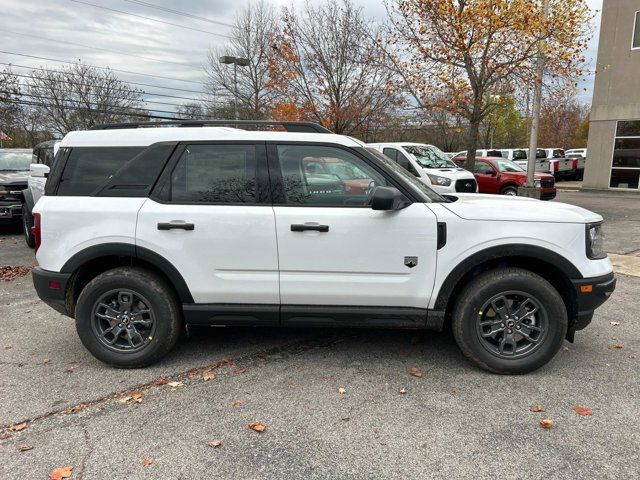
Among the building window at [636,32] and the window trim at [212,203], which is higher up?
→ the building window at [636,32]

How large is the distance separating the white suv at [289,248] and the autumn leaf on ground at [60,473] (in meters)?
1.22

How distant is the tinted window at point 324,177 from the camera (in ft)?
11.9

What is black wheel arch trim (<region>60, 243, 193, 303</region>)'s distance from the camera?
364 cm

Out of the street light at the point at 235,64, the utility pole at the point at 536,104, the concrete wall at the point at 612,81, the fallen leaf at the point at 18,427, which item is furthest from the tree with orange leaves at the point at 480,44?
the street light at the point at 235,64

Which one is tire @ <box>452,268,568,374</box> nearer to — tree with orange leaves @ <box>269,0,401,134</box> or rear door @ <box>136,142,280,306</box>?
rear door @ <box>136,142,280,306</box>

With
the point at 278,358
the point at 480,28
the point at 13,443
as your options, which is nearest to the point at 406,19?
the point at 480,28

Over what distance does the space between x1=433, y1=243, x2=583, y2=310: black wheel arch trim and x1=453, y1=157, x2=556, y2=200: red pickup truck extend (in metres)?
12.5

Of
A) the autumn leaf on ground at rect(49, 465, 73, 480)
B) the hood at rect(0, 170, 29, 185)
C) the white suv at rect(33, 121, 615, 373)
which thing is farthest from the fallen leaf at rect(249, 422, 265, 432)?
the hood at rect(0, 170, 29, 185)

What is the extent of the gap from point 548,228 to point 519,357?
102 cm

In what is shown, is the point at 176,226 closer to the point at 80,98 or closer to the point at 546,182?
the point at 546,182

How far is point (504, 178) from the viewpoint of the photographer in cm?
1559

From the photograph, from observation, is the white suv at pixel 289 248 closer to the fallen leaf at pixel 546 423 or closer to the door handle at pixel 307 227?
the door handle at pixel 307 227

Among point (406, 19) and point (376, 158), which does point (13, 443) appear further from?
point (406, 19)

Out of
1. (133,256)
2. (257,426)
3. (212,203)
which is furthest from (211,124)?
(257,426)
